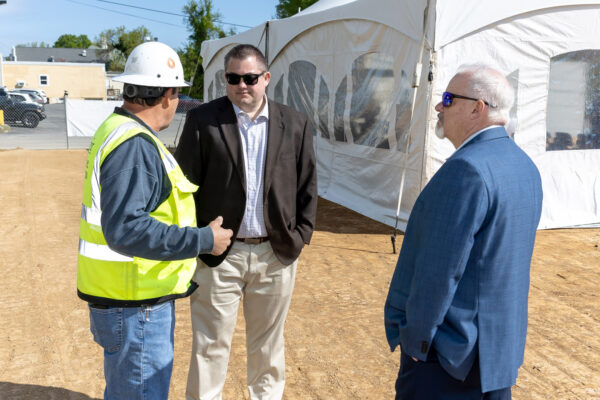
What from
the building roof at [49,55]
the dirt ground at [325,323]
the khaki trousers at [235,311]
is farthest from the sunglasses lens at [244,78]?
the building roof at [49,55]

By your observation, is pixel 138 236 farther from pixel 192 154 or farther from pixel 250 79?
pixel 250 79

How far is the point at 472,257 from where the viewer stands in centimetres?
175

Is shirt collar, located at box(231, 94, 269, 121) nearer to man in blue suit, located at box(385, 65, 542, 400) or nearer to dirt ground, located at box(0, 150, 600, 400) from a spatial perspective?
man in blue suit, located at box(385, 65, 542, 400)

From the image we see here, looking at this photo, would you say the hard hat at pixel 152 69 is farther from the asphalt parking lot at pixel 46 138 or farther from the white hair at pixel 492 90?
the asphalt parking lot at pixel 46 138

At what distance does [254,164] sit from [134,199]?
3.47 feet

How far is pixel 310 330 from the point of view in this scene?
14.7 ft

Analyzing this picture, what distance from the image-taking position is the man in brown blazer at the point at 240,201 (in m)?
2.81

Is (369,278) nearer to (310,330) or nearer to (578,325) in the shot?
(310,330)

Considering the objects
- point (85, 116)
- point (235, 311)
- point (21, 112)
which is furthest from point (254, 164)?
point (21, 112)

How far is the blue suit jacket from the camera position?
5.59 ft

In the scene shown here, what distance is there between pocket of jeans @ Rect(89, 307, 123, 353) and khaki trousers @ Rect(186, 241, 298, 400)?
2.64 ft

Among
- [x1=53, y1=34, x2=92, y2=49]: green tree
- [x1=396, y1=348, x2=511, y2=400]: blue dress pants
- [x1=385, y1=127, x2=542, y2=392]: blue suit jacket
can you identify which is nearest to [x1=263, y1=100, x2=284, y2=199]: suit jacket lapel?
[x1=385, y1=127, x2=542, y2=392]: blue suit jacket

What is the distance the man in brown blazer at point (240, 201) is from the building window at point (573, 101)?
19.0ft

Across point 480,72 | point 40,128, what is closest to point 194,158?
point 480,72
